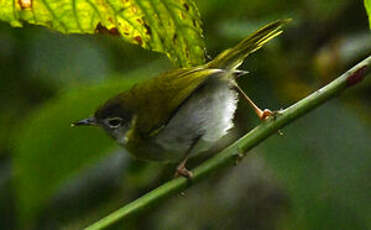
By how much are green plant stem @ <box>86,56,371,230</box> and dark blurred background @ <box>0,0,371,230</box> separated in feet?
2.78

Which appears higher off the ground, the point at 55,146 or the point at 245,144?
the point at 245,144

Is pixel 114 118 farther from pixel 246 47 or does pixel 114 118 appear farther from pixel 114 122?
pixel 246 47

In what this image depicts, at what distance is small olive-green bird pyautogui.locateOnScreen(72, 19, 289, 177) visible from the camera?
2.62 meters

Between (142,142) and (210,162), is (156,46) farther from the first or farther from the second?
(142,142)

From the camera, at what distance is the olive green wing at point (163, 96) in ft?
8.72

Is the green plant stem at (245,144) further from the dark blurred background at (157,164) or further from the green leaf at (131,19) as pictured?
the dark blurred background at (157,164)

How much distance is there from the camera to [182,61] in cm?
147

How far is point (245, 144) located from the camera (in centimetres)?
171

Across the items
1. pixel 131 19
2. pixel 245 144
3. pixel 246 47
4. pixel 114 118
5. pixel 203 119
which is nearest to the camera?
pixel 131 19

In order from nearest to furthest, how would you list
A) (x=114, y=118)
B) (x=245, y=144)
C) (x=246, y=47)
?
(x=245, y=144)
(x=246, y=47)
(x=114, y=118)

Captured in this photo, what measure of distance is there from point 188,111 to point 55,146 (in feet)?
1.52

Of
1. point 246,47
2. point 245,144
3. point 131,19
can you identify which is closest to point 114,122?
point 246,47

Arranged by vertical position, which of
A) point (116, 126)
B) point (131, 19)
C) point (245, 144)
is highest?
point (131, 19)

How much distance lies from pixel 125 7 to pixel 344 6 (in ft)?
6.36
